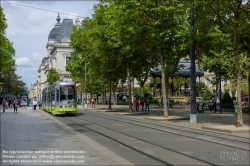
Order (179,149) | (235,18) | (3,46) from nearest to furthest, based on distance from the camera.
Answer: (179,149) < (235,18) < (3,46)

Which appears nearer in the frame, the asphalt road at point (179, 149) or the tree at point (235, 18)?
the asphalt road at point (179, 149)

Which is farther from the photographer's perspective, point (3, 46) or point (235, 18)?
point (3, 46)

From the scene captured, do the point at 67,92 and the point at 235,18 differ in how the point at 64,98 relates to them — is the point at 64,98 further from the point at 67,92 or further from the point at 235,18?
the point at 235,18

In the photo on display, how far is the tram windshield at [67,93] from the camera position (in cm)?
3222

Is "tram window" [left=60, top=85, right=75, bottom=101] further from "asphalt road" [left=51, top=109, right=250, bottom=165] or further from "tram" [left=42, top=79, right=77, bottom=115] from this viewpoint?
"asphalt road" [left=51, top=109, right=250, bottom=165]

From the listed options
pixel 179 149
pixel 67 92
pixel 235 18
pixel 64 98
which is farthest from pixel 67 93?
pixel 179 149

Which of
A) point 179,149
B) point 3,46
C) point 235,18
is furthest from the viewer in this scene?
point 3,46

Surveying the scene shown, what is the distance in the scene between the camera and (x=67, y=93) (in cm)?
3234

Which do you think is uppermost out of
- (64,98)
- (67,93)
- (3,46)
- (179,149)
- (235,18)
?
(3,46)

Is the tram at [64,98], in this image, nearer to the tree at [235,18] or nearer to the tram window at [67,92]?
the tram window at [67,92]

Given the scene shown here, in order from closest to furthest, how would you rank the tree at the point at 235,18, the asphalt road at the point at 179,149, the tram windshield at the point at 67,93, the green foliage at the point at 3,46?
the asphalt road at the point at 179,149, the tree at the point at 235,18, the green foliage at the point at 3,46, the tram windshield at the point at 67,93

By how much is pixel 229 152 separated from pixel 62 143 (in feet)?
18.2

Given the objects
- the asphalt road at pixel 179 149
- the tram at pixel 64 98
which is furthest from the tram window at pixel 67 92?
the asphalt road at pixel 179 149

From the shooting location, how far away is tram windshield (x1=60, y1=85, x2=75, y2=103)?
32.2 m
